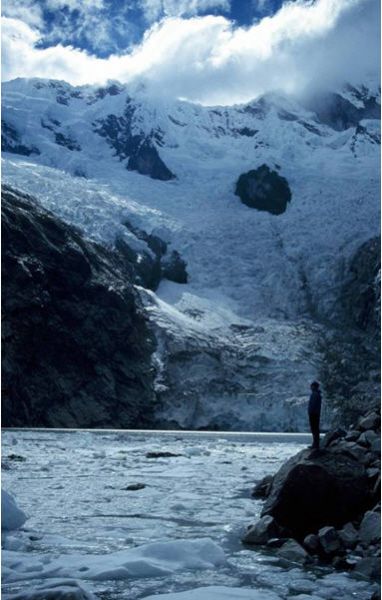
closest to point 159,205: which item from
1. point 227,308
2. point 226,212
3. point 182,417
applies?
point 226,212

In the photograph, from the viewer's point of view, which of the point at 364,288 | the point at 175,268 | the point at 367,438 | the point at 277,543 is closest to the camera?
the point at 277,543

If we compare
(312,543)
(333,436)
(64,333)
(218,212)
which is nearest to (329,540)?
(312,543)

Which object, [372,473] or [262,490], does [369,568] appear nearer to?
[372,473]

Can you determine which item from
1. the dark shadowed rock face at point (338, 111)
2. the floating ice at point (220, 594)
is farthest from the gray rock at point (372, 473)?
the dark shadowed rock face at point (338, 111)

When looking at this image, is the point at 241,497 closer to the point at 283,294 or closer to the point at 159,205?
the point at 283,294

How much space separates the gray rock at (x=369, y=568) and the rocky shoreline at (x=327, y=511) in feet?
0.05

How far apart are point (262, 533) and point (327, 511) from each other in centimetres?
117

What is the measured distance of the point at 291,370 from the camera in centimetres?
6338

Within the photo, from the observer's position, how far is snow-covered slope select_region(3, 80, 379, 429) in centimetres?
6369

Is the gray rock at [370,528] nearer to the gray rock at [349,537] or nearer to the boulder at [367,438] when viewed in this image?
the gray rock at [349,537]

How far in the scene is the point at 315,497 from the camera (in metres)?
9.97

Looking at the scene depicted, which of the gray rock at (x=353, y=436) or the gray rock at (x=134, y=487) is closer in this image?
the gray rock at (x=353, y=436)

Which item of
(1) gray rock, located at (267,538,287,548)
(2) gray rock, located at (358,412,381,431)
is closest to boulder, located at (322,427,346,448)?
(2) gray rock, located at (358,412,381,431)

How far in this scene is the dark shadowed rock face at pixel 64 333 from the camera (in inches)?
2199
